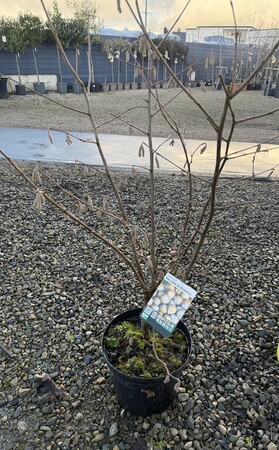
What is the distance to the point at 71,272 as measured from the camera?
233 cm

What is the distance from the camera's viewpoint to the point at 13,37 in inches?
475

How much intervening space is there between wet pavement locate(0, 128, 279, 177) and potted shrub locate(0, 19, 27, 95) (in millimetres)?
7469

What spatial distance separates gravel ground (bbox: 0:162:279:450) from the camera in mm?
1373

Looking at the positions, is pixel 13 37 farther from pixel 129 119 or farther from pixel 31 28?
pixel 129 119

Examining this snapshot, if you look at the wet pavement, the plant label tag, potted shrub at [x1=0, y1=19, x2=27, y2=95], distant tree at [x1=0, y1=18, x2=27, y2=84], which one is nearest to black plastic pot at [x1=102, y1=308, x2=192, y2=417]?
the plant label tag

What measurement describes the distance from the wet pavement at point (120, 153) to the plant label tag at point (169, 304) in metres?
3.37

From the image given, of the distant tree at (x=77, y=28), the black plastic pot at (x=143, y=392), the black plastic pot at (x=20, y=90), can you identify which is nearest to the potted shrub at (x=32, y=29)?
the black plastic pot at (x=20, y=90)

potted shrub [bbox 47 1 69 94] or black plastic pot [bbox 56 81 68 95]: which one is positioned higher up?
potted shrub [bbox 47 1 69 94]

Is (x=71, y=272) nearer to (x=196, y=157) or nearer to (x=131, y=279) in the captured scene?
(x=131, y=279)

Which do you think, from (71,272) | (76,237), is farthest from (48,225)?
(71,272)

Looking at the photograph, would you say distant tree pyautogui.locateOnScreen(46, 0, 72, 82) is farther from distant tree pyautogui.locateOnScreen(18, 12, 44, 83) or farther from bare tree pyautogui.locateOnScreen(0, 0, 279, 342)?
bare tree pyautogui.locateOnScreen(0, 0, 279, 342)

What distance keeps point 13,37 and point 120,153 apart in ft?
32.0

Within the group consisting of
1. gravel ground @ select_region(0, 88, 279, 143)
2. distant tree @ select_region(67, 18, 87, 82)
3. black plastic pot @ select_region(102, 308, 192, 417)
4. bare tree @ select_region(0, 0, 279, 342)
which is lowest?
black plastic pot @ select_region(102, 308, 192, 417)

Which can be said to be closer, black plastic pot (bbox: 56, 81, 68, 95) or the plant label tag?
the plant label tag
